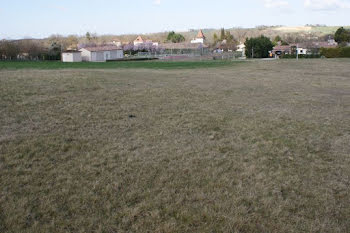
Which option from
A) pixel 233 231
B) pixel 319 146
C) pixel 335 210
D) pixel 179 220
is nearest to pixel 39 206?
pixel 179 220

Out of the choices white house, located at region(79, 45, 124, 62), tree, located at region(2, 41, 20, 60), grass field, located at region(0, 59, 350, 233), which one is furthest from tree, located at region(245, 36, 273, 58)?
grass field, located at region(0, 59, 350, 233)

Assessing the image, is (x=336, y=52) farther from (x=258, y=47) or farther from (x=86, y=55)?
(x=86, y=55)

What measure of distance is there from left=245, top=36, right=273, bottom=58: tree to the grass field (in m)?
50.8

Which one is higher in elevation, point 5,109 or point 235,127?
point 5,109

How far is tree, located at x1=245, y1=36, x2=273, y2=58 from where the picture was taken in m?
58.9

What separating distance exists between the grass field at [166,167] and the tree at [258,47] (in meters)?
50.8

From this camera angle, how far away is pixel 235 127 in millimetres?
8320

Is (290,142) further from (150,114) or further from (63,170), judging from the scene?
(63,170)

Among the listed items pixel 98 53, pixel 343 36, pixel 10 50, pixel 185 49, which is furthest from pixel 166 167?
pixel 185 49

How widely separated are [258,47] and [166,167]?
56798 mm

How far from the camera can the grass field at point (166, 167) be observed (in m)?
3.99

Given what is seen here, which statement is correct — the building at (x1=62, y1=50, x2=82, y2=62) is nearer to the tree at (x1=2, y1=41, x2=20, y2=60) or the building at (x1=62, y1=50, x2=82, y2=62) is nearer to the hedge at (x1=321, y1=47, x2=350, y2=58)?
the tree at (x1=2, y1=41, x2=20, y2=60)

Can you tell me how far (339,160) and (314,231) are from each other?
289 centimetres

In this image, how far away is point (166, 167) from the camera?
5582mm
